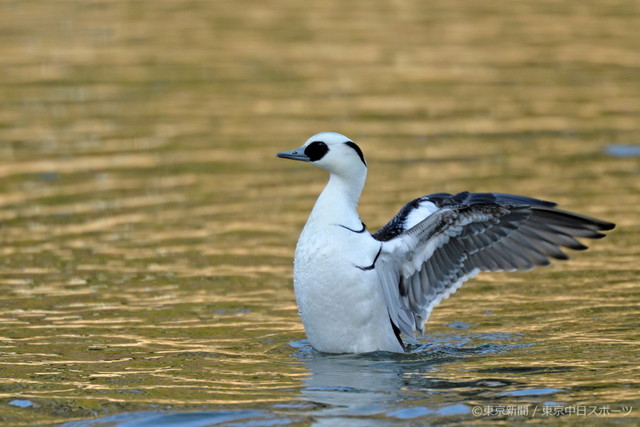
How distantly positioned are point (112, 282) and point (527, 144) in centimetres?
865

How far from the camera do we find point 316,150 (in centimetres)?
1078

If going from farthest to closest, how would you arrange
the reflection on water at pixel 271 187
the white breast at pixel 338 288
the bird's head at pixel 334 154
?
the bird's head at pixel 334 154
the white breast at pixel 338 288
the reflection on water at pixel 271 187

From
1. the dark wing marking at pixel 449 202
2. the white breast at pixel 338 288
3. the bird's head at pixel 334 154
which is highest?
the bird's head at pixel 334 154

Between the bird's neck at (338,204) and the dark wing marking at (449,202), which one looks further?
the bird's neck at (338,204)

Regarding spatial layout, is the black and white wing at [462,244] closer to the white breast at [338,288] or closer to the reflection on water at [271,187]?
the white breast at [338,288]

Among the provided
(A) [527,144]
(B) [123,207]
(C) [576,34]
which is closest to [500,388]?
(B) [123,207]

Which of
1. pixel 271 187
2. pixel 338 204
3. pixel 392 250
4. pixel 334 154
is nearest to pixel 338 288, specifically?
pixel 392 250

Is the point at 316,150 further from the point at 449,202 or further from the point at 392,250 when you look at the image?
the point at 449,202

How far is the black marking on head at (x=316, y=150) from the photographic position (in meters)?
10.8

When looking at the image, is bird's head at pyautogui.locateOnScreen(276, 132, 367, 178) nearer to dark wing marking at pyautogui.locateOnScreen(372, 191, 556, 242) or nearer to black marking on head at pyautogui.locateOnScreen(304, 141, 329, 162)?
black marking on head at pyautogui.locateOnScreen(304, 141, 329, 162)

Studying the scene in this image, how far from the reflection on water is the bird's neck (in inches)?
48.8

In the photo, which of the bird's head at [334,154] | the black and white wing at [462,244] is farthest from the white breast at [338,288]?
the bird's head at [334,154]

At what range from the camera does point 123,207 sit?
16391 millimetres

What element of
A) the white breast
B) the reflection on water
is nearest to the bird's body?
the white breast
